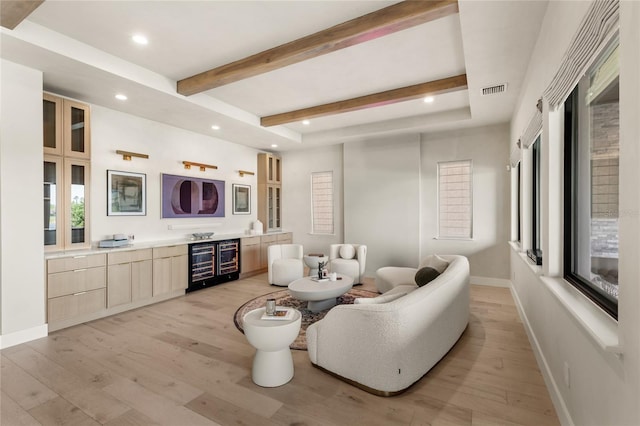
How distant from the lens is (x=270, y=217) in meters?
7.51

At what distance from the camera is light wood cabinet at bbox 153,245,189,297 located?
4.64 meters

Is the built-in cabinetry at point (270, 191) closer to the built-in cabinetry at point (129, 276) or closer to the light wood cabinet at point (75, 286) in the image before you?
the built-in cabinetry at point (129, 276)

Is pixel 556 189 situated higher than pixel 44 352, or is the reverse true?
pixel 556 189

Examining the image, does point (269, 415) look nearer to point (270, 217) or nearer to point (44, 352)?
point (44, 352)

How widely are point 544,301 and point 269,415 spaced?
2.33 m

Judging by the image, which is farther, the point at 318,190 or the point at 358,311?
the point at 318,190

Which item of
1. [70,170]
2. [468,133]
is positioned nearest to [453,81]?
[468,133]

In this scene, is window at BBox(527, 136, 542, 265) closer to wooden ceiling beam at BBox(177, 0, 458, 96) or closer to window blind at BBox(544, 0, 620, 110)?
window blind at BBox(544, 0, 620, 110)

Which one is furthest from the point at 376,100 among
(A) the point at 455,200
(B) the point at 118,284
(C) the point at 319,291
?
(B) the point at 118,284

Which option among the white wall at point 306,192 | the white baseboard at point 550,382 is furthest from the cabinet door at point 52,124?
the white baseboard at point 550,382

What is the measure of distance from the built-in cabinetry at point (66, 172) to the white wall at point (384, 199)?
15.1 feet

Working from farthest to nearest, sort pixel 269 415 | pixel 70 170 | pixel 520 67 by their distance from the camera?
pixel 70 170 < pixel 520 67 < pixel 269 415

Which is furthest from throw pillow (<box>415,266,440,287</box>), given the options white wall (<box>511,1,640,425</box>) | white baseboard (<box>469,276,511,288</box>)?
white baseboard (<box>469,276,511,288</box>)

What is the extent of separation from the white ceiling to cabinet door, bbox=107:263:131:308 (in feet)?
7.57
